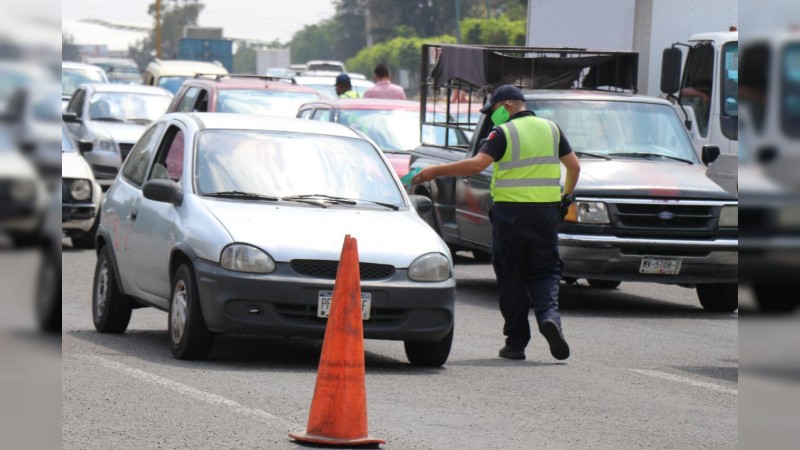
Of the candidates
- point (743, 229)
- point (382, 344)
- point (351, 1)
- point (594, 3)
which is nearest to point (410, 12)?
point (351, 1)

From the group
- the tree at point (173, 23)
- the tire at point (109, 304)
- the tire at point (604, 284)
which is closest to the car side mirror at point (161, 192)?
the tire at point (109, 304)

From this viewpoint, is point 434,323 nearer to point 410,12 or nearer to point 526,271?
point 526,271

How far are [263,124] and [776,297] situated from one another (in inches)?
336

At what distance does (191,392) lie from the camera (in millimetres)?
7137

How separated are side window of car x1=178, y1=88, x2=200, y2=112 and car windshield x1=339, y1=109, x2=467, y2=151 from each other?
303cm

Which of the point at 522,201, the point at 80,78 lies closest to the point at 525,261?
the point at 522,201

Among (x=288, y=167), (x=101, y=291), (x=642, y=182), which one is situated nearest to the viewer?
(x=288, y=167)

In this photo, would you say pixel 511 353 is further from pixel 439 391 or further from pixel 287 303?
pixel 287 303

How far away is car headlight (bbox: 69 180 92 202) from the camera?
15092 mm

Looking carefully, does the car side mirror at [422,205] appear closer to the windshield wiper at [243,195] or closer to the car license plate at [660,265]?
the windshield wiper at [243,195]

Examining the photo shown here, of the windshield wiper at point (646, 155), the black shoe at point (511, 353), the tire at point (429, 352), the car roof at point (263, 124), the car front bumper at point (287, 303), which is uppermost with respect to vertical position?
the car roof at point (263, 124)

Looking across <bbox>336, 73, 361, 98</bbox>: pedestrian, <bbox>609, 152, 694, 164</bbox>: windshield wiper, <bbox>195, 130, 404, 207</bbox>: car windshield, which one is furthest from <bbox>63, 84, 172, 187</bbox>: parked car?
<bbox>195, 130, 404, 207</bbox>: car windshield

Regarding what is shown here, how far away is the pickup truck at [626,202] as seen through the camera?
11.9 m

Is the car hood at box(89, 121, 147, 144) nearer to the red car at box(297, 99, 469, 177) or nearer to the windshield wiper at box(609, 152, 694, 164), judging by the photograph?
the red car at box(297, 99, 469, 177)
